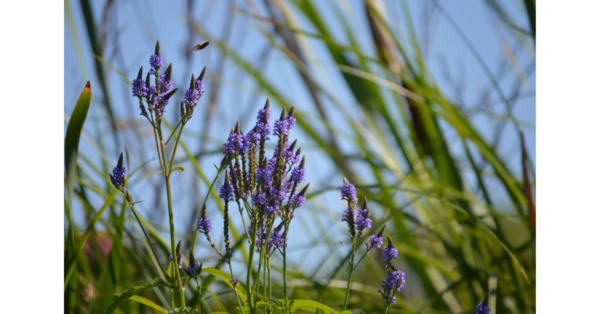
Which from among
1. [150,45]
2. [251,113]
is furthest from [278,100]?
[150,45]

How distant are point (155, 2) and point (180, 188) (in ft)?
1.54

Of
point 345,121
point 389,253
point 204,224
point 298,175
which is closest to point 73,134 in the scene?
point 204,224

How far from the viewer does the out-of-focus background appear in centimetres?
87

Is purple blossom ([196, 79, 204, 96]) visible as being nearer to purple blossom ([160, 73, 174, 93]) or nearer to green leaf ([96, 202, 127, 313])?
purple blossom ([160, 73, 174, 93])

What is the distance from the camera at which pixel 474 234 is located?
859mm

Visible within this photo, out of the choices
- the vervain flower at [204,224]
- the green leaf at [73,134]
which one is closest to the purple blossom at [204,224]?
the vervain flower at [204,224]

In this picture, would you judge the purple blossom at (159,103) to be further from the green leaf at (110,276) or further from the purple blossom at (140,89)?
the green leaf at (110,276)

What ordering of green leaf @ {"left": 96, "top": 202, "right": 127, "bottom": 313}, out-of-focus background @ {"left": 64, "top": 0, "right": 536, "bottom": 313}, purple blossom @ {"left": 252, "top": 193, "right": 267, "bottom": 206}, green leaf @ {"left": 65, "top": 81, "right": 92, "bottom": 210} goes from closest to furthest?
purple blossom @ {"left": 252, "top": 193, "right": 267, "bottom": 206} < green leaf @ {"left": 65, "top": 81, "right": 92, "bottom": 210} < green leaf @ {"left": 96, "top": 202, "right": 127, "bottom": 313} < out-of-focus background @ {"left": 64, "top": 0, "right": 536, "bottom": 313}

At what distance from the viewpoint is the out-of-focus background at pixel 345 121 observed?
2.85ft

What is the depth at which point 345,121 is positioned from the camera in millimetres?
980

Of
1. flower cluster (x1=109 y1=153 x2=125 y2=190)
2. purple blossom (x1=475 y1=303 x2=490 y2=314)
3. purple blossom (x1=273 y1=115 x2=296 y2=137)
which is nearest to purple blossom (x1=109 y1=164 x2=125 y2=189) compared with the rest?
flower cluster (x1=109 y1=153 x2=125 y2=190)

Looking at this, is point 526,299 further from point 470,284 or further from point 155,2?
point 155,2

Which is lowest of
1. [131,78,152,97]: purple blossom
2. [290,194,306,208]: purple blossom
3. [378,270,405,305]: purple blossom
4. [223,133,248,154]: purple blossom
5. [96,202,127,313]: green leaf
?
[96,202,127,313]: green leaf

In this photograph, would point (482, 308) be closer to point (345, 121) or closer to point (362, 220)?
point (362, 220)
